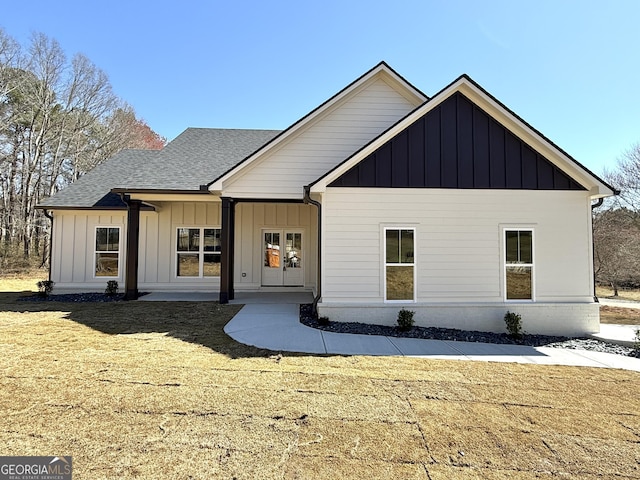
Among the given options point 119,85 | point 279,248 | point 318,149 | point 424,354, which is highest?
point 119,85

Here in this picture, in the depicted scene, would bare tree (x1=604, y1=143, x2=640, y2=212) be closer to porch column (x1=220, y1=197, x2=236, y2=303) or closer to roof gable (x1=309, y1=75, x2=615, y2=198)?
roof gable (x1=309, y1=75, x2=615, y2=198)

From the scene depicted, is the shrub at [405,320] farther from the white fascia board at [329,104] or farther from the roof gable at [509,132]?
the white fascia board at [329,104]

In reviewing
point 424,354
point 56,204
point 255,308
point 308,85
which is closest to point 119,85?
point 56,204

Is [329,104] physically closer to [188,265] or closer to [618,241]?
[188,265]

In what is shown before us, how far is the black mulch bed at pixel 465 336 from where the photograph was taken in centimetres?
713

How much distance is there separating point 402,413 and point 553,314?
6595 mm

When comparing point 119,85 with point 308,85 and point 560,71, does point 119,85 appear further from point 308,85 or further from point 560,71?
A: point 560,71

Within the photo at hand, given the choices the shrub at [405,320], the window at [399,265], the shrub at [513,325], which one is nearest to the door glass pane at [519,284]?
the shrub at [513,325]

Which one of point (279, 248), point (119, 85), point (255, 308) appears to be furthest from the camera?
point (119, 85)

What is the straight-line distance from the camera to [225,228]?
991cm

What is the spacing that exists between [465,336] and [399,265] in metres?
2.13

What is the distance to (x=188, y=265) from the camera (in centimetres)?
1273
